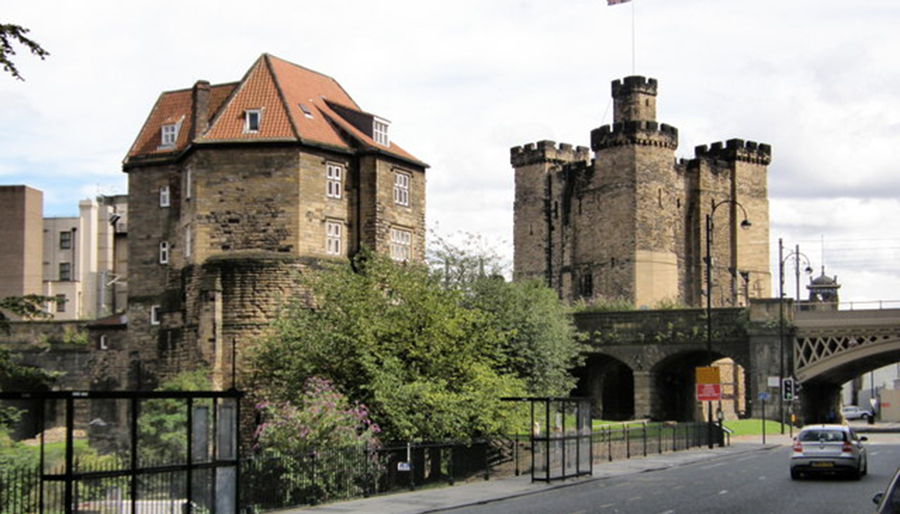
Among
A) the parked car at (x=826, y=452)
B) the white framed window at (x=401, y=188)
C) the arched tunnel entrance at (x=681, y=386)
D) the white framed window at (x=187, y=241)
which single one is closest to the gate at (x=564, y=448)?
the parked car at (x=826, y=452)

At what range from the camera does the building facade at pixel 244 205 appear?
2088 inches

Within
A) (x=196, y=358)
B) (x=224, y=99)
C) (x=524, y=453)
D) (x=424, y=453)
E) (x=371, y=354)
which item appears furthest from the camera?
(x=224, y=99)

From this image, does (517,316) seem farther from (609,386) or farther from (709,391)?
(609,386)

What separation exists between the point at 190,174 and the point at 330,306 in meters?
13.4

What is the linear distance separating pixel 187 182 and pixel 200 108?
4135mm

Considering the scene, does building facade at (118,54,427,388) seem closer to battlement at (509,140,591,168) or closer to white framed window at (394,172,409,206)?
white framed window at (394,172,409,206)

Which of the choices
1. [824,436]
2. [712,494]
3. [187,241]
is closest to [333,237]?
[187,241]

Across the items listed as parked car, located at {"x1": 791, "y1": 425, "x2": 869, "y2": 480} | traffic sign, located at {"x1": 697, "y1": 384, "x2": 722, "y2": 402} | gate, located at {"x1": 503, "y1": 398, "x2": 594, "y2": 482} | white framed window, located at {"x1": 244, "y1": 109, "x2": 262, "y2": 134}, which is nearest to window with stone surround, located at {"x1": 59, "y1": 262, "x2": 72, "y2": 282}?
white framed window, located at {"x1": 244, "y1": 109, "x2": 262, "y2": 134}

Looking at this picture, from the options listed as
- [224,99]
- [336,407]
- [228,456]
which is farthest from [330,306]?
[228,456]

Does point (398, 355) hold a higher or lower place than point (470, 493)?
higher

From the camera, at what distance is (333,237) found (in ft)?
182

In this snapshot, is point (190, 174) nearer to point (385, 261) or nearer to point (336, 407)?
point (385, 261)

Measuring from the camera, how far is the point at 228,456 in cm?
2008

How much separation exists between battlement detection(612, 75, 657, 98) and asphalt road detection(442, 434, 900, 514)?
192ft
